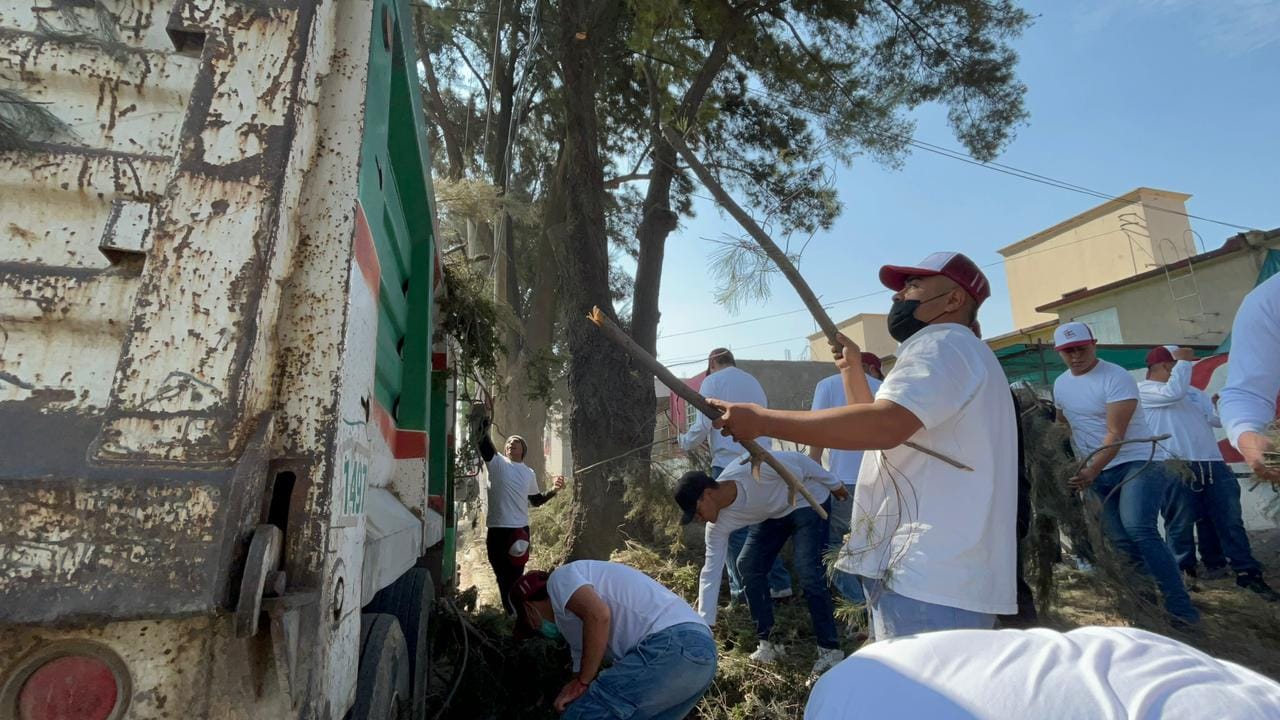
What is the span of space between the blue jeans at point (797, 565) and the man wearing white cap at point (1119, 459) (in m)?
1.56

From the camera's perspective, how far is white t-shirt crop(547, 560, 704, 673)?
293 cm

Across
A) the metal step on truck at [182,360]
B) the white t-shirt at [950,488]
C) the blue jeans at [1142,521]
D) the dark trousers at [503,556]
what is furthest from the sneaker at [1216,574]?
the metal step on truck at [182,360]

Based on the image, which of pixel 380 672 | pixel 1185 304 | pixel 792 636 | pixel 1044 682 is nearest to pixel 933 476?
pixel 1044 682

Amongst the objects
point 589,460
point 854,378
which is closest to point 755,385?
point 589,460

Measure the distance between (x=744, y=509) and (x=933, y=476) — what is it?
7.05 ft

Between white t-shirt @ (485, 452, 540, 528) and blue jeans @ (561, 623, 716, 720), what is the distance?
9.83 ft

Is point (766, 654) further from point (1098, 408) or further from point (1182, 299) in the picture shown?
point (1182, 299)

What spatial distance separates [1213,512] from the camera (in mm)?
5348

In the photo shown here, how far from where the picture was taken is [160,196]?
48.4 inches

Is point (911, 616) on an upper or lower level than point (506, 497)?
lower

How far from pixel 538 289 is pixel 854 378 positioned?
9124 mm

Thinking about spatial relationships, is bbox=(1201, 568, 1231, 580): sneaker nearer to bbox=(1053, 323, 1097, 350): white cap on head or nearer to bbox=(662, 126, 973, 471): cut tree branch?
bbox=(1053, 323, 1097, 350): white cap on head

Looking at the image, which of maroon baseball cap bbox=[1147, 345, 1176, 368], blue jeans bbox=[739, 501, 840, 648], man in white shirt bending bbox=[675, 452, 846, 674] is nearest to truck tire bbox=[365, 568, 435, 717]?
man in white shirt bending bbox=[675, 452, 846, 674]

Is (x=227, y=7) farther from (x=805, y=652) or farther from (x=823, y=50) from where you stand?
(x=823, y=50)
